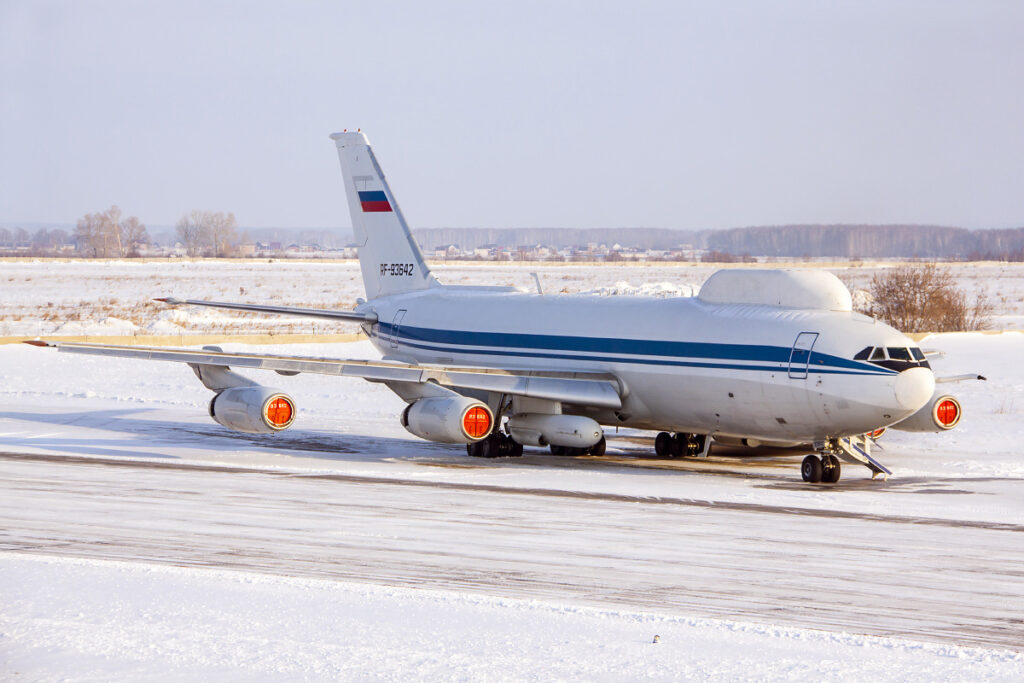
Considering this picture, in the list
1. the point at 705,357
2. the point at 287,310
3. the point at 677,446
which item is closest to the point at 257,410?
the point at 287,310

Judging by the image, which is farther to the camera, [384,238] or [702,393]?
[384,238]

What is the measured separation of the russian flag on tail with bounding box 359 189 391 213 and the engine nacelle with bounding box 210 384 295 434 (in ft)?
35.6

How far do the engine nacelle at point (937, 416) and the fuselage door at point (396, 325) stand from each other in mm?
14968

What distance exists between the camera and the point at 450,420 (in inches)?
1110

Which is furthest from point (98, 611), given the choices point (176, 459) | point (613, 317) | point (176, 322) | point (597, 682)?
point (176, 322)

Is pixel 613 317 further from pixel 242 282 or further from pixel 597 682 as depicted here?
pixel 242 282

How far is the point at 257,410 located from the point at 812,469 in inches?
510

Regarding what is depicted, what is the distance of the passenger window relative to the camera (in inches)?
1009

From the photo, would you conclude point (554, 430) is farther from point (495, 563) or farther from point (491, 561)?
point (495, 563)

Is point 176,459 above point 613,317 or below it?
below

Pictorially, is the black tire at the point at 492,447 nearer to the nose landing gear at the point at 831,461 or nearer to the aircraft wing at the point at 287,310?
the aircraft wing at the point at 287,310

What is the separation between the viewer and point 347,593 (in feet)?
50.6

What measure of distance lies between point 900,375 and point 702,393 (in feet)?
15.0

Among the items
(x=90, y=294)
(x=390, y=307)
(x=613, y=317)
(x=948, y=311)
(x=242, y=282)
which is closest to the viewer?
(x=613, y=317)
